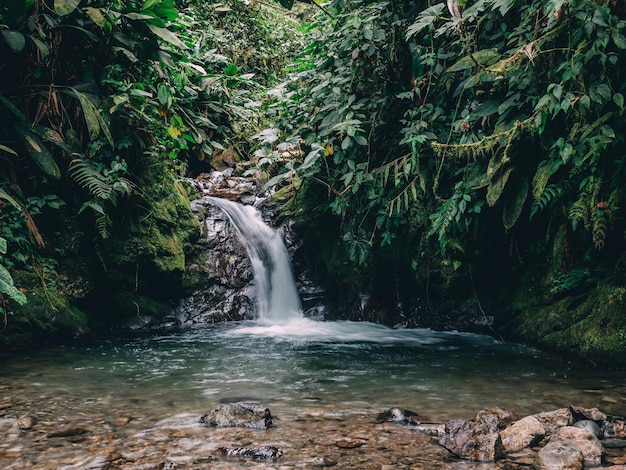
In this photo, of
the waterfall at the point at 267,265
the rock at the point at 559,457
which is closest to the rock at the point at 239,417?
the rock at the point at 559,457

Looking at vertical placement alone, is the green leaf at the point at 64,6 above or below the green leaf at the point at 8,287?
above

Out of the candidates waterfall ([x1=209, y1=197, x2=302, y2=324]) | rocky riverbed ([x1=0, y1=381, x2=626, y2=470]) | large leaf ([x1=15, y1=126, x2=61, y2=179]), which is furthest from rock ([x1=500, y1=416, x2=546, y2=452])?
waterfall ([x1=209, y1=197, x2=302, y2=324])

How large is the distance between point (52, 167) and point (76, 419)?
3.03 m

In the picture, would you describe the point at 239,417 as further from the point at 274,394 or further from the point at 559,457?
the point at 559,457

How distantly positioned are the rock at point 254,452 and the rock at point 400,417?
0.78 metres

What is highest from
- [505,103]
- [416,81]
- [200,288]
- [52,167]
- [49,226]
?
[416,81]

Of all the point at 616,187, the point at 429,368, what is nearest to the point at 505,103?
the point at 616,187

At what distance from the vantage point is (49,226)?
5.89 metres

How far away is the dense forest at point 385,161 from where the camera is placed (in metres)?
4.26

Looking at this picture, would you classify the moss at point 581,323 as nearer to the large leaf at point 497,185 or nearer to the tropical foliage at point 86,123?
the large leaf at point 497,185

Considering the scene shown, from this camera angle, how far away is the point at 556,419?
278 centimetres

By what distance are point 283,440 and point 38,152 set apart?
13.5 feet

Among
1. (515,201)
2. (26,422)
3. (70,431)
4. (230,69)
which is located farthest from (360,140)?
(230,69)

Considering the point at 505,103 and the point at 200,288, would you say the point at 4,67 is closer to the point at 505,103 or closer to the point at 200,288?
the point at 200,288
